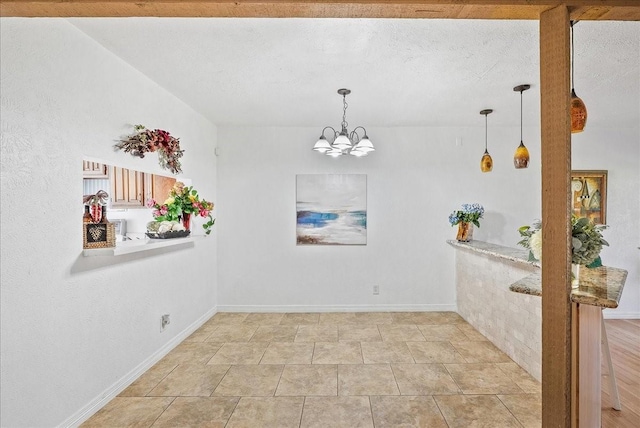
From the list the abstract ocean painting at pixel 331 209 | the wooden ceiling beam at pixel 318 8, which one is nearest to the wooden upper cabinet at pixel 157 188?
the abstract ocean painting at pixel 331 209

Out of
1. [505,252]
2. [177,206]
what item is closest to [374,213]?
[505,252]

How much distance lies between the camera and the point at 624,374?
9.43 ft

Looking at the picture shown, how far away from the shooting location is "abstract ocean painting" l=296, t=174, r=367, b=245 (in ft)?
15.0

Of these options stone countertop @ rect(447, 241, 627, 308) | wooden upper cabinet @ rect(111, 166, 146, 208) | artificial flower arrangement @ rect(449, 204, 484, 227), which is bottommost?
stone countertop @ rect(447, 241, 627, 308)

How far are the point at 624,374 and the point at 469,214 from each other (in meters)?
2.06

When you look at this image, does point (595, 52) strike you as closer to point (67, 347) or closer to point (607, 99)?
point (607, 99)

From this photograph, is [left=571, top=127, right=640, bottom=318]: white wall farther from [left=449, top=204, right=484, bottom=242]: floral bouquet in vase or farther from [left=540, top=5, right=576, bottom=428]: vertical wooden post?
[left=540, top=5, right=576, bottom=428]: vertical wooden post

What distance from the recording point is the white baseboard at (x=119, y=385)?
2.17 metres

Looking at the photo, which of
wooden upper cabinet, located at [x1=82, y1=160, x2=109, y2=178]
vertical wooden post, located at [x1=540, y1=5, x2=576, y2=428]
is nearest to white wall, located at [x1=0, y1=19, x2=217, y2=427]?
wooden upper cabinet, located at [x1=82, y1=160, x2=109, y2=178]

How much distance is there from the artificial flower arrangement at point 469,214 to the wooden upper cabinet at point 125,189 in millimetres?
3856

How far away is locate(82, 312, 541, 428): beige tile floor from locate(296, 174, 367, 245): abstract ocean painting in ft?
3.89

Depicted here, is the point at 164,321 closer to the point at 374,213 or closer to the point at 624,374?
the point at 374,213

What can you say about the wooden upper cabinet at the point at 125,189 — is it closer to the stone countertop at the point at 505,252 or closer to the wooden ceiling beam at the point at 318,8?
the wooden ceiling beam at the point at 318,8

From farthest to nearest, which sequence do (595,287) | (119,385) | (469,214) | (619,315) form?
1. (619,315)
2. (469,214)
3. (119,385)
4. (595,287)
